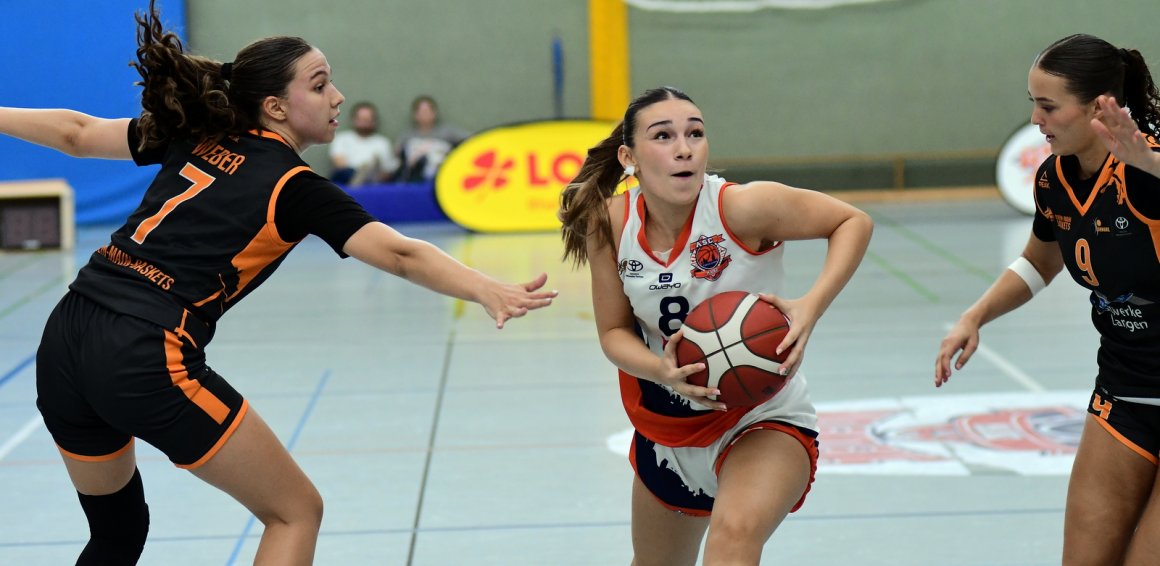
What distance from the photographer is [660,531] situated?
349cm

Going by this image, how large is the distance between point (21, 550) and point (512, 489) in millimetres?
1819

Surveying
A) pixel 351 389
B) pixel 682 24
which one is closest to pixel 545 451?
pixel 351 389

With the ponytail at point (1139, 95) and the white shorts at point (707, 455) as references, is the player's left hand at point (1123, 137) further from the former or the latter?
the white shorts at point (707, 455)

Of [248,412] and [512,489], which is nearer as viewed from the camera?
[248,412]

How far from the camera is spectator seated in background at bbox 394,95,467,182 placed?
15.1m

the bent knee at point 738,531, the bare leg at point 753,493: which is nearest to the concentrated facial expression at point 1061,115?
the bare leg at point 753,493

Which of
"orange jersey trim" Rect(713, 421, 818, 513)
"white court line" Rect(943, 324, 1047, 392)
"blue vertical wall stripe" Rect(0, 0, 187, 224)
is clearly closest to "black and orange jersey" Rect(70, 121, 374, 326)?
"orange jersey trim" Rect(713, 421, 818, 513)

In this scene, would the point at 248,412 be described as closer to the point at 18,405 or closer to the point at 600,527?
the point at 600,527

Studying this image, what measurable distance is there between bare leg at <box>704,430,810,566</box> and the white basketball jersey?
14.8 inches

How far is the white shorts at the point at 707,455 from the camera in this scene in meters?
3.30

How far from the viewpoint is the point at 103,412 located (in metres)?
3.05

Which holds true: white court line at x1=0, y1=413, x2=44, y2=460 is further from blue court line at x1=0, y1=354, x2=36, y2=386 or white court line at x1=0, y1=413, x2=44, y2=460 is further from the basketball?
the basketball

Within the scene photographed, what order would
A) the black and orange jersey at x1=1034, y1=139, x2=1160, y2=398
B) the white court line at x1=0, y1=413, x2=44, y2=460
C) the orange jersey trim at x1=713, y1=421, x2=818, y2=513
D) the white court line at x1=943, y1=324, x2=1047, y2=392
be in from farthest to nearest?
the white court line at x1=943, y1=324, x2=1047, y2=392
the white court line at x1=0, y1=413, x2=44, y2=460
the orange jersey trim at x1=713, y1=421, x2=818, y2=513
the black and orange jersey at x1=1034, y1=139, x2=1160, y2=398

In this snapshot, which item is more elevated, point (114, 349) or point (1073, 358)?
point (114, 349)
